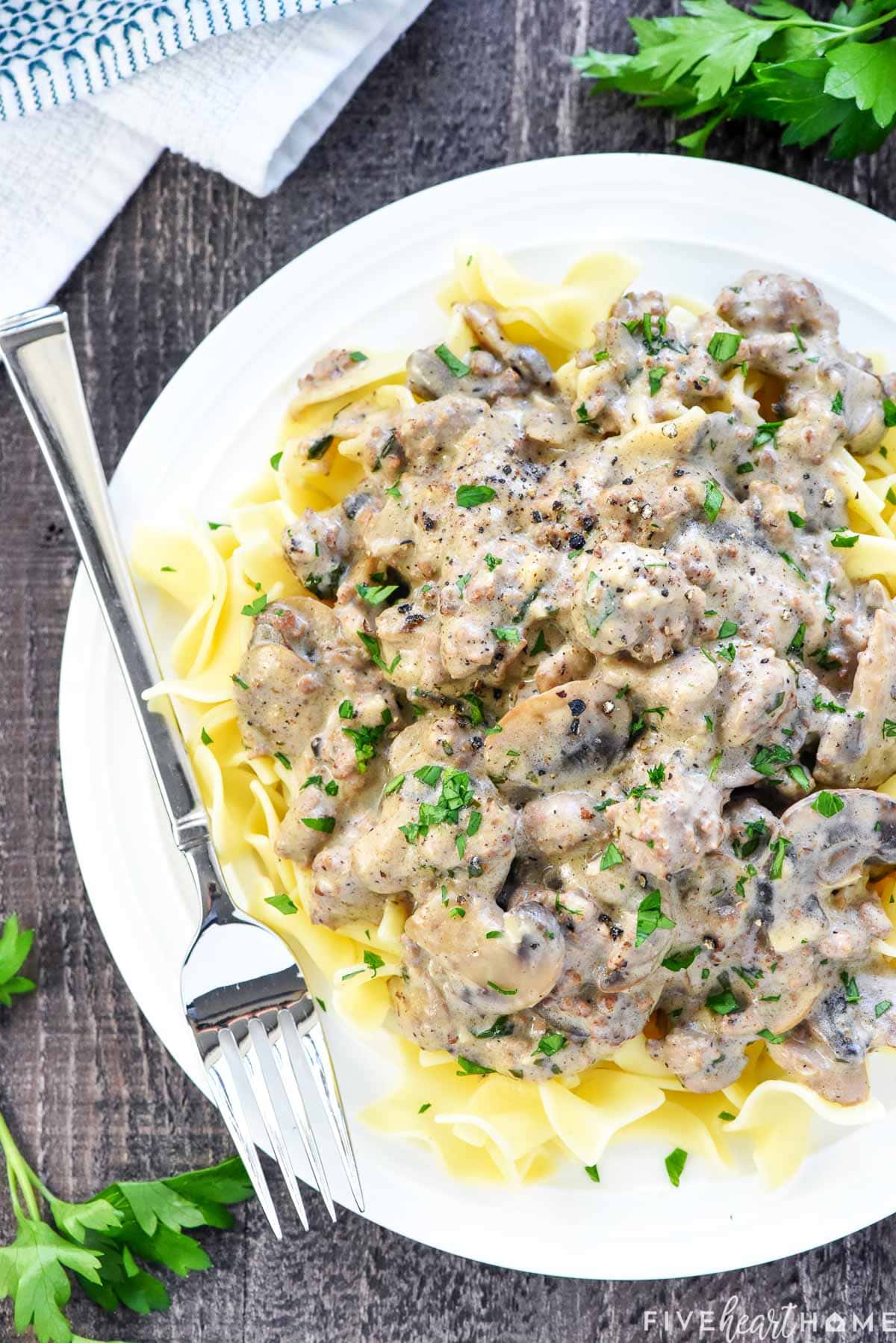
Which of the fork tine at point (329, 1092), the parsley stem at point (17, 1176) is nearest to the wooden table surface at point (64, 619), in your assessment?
the parsley stem at point (17, 1176)

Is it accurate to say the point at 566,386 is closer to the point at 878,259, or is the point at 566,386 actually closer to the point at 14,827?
the point at 878,259

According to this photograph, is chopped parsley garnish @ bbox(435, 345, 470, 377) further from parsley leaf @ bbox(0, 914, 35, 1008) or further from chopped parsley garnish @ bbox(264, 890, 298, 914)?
parsley leaf @ bbox(0, 914, 35, 1008)

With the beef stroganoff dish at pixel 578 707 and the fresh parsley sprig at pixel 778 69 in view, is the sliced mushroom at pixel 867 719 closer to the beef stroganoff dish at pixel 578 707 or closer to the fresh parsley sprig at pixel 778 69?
the beef stroganoff dish at pixel 578 707

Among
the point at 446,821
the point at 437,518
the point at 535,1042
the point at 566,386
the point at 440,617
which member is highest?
the point at 566,386

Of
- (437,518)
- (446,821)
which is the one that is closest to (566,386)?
(437,518)

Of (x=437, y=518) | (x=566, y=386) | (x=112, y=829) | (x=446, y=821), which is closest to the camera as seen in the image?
(x=446, y=821)
